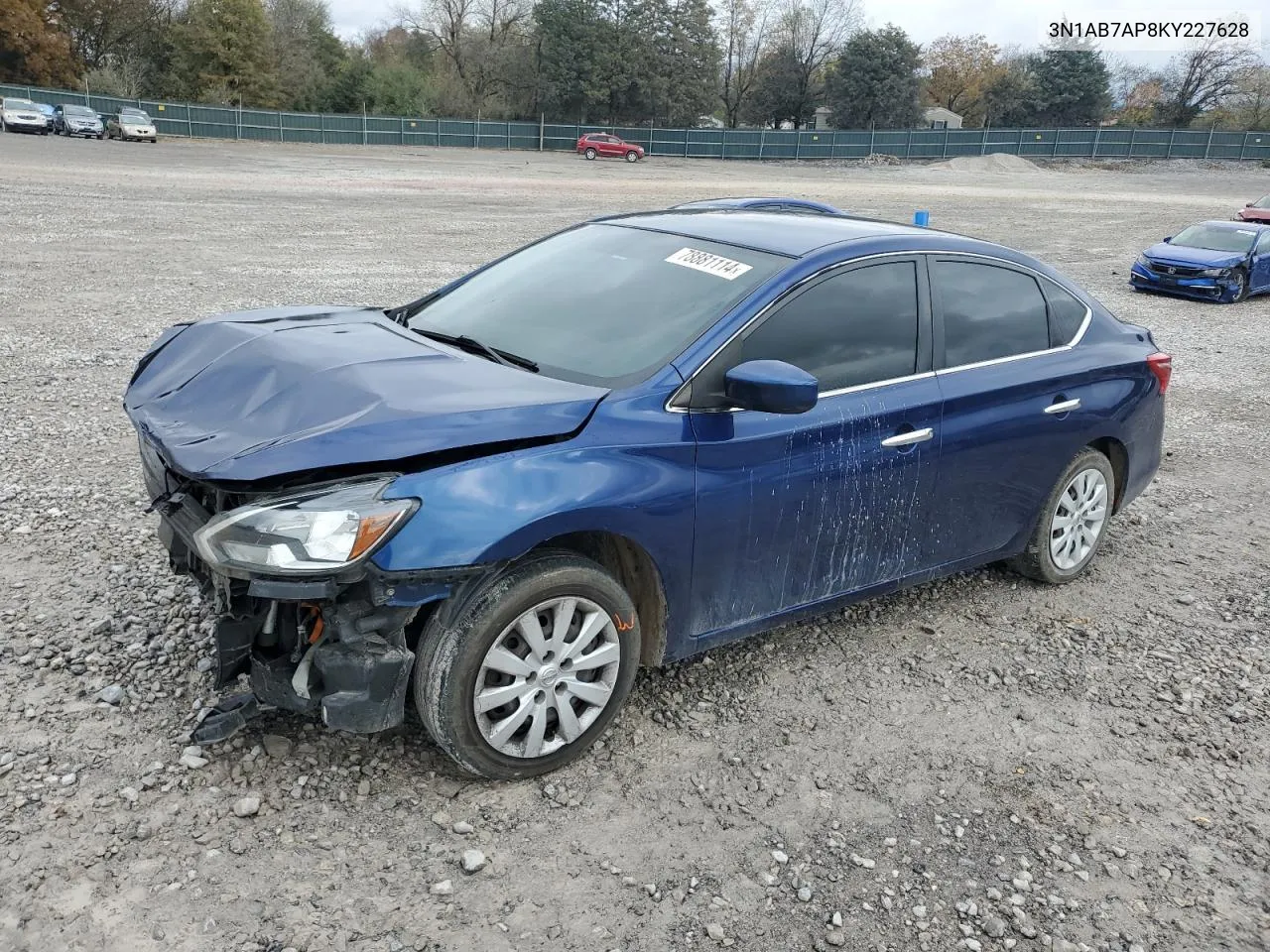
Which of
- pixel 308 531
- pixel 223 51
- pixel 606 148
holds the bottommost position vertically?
pixel 308 531

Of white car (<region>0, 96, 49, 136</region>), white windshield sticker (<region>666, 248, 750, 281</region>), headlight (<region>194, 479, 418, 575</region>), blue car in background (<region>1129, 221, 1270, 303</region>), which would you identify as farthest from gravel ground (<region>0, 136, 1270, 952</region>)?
white car (<region>0, 96, 49, 136</region>)

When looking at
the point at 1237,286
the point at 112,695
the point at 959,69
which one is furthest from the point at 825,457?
the point at 959,69

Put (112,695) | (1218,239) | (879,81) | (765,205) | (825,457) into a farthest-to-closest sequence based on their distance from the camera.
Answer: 1. (879,81)
2. (1218,239)
3. (765,205)
4. (825,457)
5. (112,695)

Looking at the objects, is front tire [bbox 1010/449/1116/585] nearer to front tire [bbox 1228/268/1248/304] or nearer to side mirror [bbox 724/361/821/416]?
side mirror [bbox 724/361/821/416]

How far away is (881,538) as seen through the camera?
4.09 m

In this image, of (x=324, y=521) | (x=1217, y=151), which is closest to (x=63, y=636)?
(x=324, y=521)

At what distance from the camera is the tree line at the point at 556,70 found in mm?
62625

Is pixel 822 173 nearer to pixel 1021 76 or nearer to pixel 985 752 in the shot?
pixel 1021 76

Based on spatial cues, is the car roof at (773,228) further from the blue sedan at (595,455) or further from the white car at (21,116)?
the white car at (21,116)

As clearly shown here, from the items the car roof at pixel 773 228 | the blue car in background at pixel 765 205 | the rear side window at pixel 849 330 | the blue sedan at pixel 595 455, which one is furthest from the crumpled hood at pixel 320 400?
the blue car in background at pixel 765 205

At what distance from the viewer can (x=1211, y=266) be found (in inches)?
634

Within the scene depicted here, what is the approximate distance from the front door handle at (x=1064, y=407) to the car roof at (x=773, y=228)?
0.77 m

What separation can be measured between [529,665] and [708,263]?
1749 mm

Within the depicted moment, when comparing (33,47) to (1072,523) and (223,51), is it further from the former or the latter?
(1072,523)
